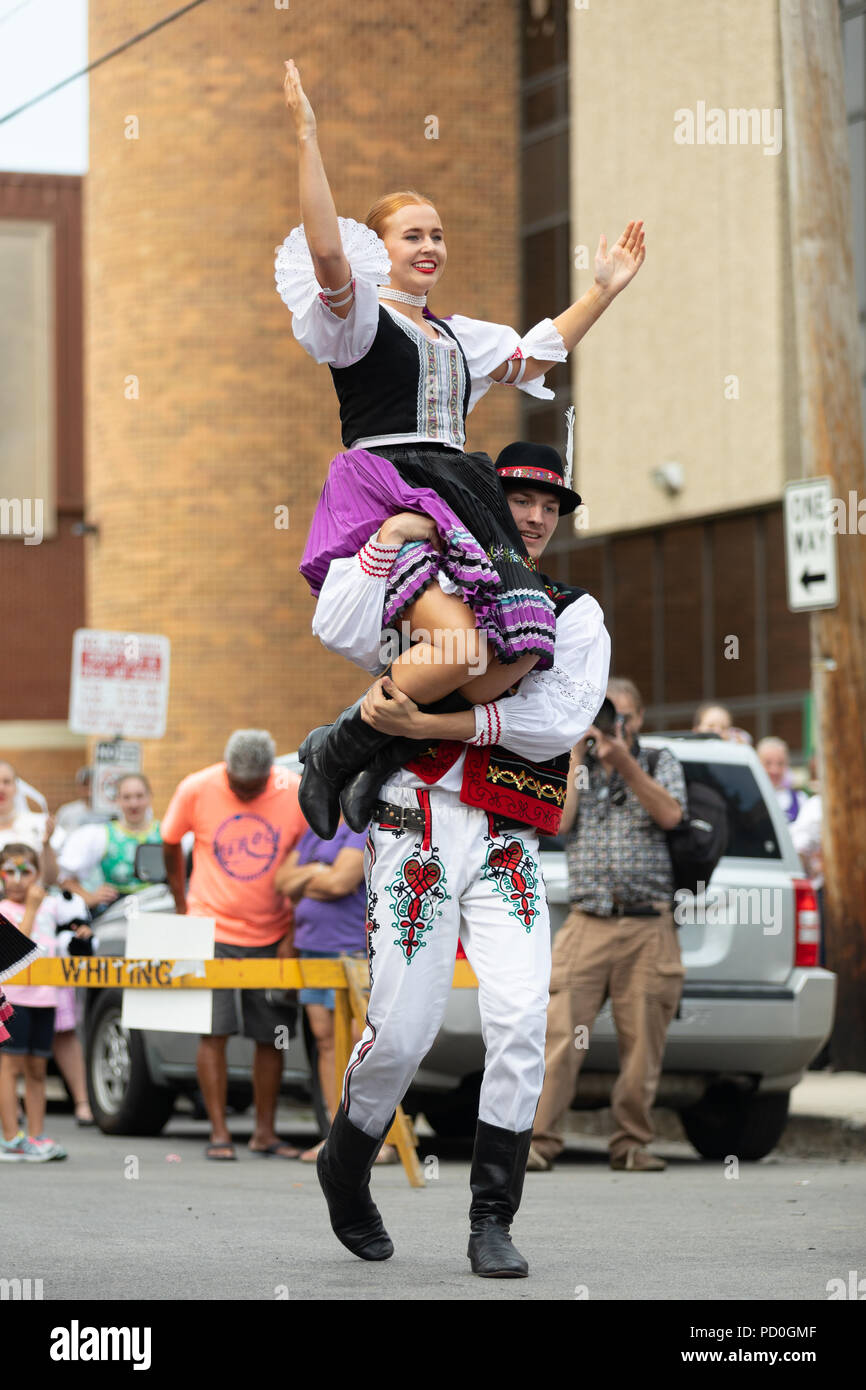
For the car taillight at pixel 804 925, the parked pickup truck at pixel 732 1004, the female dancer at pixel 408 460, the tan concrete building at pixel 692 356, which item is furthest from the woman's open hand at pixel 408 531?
the tan concrete building at pixel 692 356

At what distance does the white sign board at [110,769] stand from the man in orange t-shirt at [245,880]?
5.65m

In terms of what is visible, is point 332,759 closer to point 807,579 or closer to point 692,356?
point 807,579

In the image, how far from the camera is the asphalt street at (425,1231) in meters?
5.62

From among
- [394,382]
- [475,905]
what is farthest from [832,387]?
[475,905]

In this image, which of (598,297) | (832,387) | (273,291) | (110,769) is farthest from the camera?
(273,291)

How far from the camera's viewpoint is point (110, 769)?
56.7 ft

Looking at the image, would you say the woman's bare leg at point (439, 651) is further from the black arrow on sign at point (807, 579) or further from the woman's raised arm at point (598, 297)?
the black arrow on sign at point (807, 579)

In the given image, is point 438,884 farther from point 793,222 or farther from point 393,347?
point 793,222

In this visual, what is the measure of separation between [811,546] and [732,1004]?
3151 millimetres

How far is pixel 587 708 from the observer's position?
19.0 feet

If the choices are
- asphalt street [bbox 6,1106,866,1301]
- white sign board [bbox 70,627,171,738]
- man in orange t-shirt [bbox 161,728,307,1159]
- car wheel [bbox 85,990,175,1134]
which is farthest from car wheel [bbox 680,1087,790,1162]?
white sign board [bbox 70,627,171,738]
